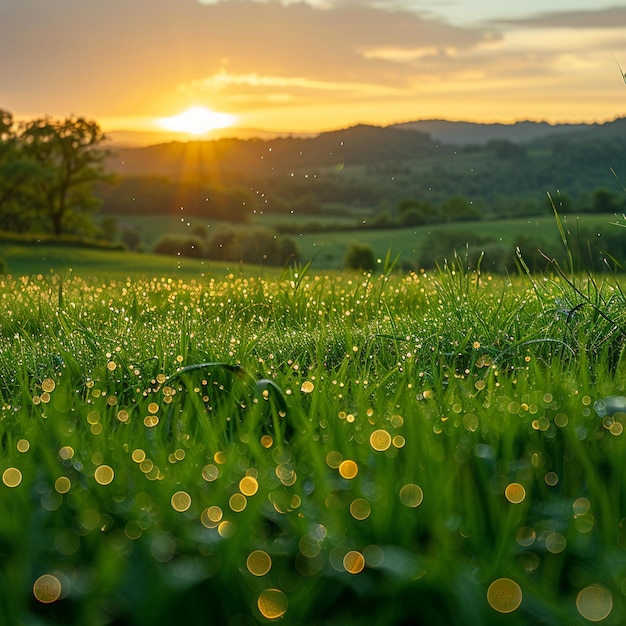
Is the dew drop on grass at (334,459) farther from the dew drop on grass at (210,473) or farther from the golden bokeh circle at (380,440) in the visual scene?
the dew drop on grass at (210,473)

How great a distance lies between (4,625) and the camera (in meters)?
1.37

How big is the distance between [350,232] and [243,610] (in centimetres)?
6210

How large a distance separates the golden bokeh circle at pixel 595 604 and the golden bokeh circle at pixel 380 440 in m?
0.77

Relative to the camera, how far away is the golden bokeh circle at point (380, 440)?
6.78ft

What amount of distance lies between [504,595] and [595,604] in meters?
0.15

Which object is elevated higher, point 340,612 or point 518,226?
point 340,612

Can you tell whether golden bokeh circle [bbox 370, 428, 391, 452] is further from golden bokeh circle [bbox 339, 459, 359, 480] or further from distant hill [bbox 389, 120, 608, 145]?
distant hill [bbox 389, 120, 608, 145]

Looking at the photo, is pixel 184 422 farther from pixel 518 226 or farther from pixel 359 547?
pixel 518 226

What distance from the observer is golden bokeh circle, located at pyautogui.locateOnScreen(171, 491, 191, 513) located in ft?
Result: 5.71

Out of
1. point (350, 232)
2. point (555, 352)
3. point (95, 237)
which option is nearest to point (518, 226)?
point (350, 232)

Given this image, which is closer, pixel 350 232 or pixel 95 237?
pixel 95 237

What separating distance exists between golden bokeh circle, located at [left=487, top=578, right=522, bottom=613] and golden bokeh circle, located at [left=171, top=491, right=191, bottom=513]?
0.71m

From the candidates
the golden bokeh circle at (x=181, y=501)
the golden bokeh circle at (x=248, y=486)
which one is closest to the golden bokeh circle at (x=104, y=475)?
the golden bokeh circle at (x=181, y=501)

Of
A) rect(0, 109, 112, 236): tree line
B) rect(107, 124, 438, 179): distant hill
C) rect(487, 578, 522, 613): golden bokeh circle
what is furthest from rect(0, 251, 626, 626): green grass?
rect(0, 109, 112, 236): tree line
